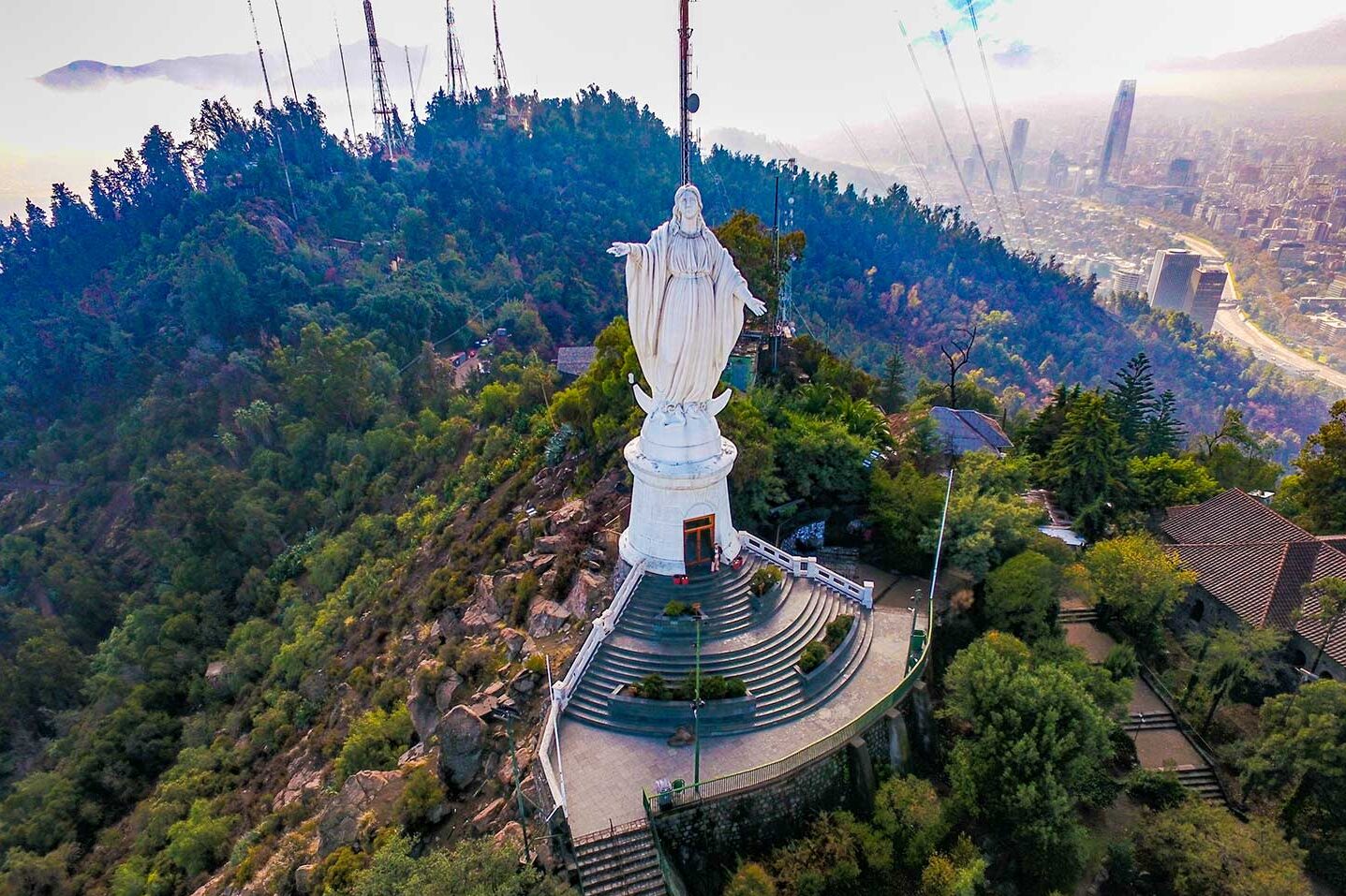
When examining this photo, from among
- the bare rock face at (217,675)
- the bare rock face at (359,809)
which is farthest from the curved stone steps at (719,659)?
the bare rock face at (217,675)

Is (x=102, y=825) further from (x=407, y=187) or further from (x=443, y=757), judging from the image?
(x=407, y=187)

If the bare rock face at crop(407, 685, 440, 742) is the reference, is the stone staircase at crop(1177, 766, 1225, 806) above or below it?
below

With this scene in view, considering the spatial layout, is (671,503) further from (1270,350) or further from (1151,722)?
(1270,350)

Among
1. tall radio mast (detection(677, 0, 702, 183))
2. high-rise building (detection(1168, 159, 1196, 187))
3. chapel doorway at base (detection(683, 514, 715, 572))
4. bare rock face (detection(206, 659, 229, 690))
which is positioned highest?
tall radio mast (detection(677, 0, 702, 183))

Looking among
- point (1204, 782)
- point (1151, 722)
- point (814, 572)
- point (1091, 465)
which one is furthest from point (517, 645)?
point (1091, 465)

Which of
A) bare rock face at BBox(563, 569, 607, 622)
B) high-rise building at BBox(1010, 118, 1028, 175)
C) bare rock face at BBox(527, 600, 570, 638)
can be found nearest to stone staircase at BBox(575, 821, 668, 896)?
bare rock face at BBox(563, 569, 607, 622)

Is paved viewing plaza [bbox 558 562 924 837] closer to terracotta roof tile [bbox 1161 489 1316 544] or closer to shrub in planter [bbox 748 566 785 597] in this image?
shrub in planter [bbox 748 566 785 597]
